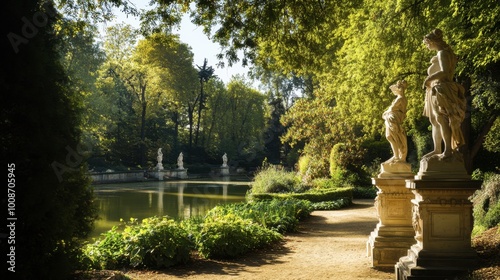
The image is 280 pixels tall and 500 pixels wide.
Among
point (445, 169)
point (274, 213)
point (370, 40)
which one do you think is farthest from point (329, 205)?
point (445, 169)

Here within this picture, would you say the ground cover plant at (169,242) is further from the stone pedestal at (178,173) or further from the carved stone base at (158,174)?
the stone pedestal at (178,173)

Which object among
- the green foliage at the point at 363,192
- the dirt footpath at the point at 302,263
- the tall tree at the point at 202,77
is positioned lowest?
the dirt footpath at the point at 302,263

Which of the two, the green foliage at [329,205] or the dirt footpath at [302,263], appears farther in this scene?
the green foliage at [329,205]

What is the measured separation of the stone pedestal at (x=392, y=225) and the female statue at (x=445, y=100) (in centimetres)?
244

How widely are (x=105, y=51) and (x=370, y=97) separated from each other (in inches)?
1323

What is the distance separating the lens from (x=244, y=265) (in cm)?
857

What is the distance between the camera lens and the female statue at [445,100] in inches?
238

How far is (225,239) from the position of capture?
9.12 metres

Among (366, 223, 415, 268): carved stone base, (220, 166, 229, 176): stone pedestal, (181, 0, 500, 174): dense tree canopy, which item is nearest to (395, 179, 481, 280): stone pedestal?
(366, 223, 415, 268): carved stone base

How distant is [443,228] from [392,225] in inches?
98.5

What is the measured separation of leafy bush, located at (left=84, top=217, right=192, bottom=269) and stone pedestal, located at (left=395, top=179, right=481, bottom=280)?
4055 mm

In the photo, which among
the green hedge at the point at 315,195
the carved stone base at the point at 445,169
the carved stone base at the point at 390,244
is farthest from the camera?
the green hedge at the point at 315,195

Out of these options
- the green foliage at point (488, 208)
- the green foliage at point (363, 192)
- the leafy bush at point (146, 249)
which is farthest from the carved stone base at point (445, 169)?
the green foliage at point (363, 192)

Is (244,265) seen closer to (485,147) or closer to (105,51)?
(485,147)
